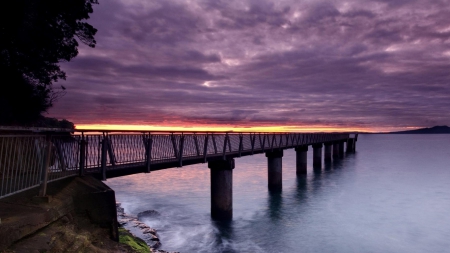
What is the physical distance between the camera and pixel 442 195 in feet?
122

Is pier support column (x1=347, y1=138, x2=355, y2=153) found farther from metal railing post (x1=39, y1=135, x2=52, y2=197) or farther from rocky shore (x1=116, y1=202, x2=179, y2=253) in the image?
metal railing post (x1=39, y1=135, x2=52, y2=197)

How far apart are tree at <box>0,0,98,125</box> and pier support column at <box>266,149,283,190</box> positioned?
706 inches

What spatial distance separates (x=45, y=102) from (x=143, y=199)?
1381 centimetres

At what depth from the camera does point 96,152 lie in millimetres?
12469

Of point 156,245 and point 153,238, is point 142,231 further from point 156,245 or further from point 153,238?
point 156,245

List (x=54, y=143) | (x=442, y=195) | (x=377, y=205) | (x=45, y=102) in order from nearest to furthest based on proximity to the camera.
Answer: (x=54, y=143) < (x=45, y=102) < (x=377, y=205) < (x=442, y=195)

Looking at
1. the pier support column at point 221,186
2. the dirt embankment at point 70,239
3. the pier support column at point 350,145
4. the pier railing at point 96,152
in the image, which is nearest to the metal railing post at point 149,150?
the pier railing at point 96,152

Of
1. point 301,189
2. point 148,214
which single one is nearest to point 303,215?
point 148,214

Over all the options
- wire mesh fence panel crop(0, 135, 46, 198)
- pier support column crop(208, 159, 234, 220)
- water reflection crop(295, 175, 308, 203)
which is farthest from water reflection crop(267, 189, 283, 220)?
wire mesh fence panel crop(0, 135, 46, 198)

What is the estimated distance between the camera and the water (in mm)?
19766

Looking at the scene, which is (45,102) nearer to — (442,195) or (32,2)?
(32,2)

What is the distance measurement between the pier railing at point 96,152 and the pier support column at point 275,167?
584cm

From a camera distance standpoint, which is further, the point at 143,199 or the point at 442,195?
the point at 442,195

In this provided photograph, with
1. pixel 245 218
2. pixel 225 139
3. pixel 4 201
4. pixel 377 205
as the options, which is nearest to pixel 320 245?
pixel 245 218
